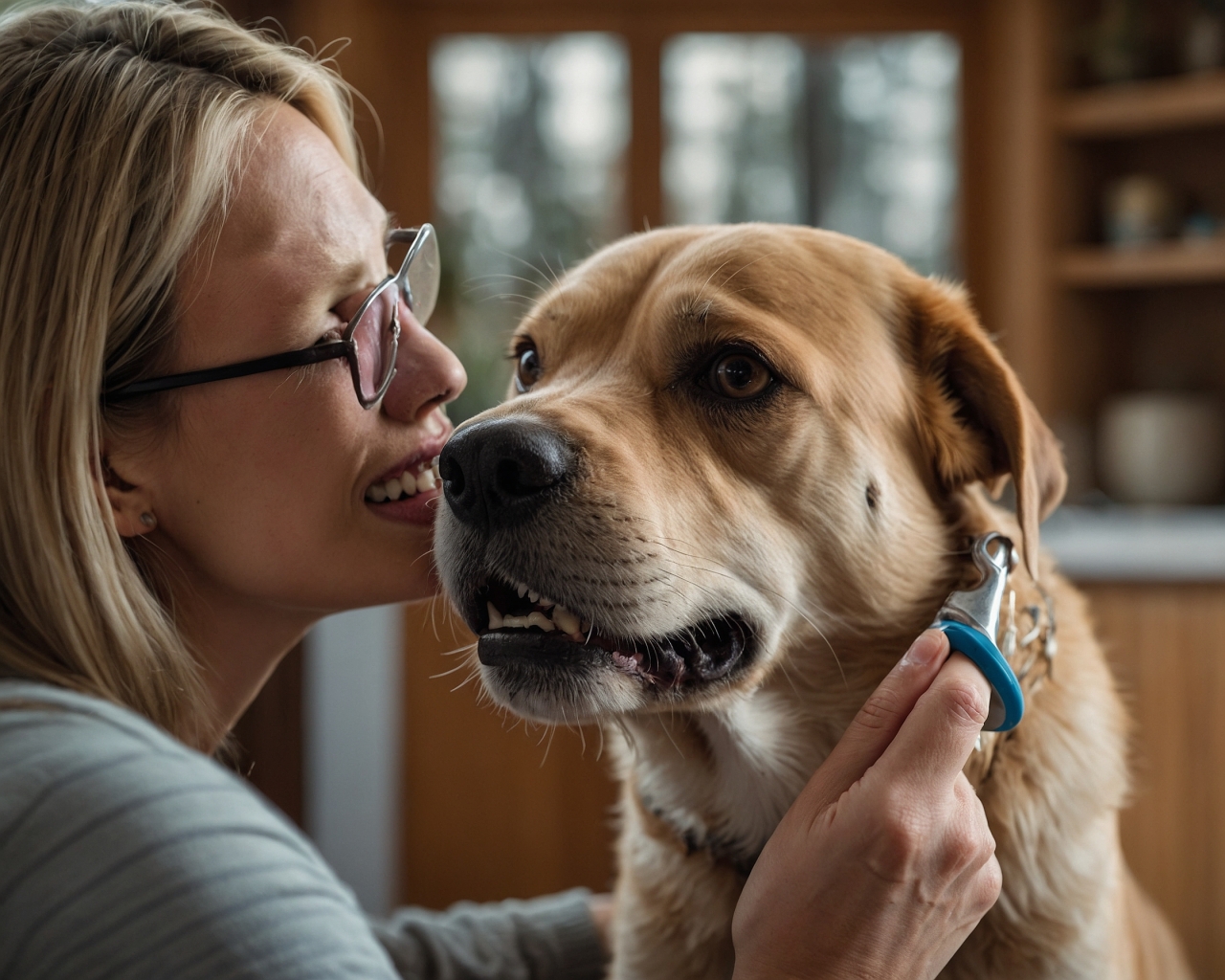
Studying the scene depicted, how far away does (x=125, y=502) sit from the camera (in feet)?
3.76

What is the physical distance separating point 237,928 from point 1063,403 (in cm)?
357

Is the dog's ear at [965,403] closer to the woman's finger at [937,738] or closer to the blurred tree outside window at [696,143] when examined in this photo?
the woman's finger at [937,738]

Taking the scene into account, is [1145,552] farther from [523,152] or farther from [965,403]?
[523,152]

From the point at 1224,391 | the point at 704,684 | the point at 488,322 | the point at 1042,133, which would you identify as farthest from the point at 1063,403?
the point at 704,684

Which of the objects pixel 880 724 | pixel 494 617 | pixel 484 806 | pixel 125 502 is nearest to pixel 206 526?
pixel 125 502

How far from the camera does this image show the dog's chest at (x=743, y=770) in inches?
49.1

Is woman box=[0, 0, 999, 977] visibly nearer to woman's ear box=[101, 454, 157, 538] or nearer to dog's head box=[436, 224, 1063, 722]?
woman's ear box=[101, 454, 157, 538]

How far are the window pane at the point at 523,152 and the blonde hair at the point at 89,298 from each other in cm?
272

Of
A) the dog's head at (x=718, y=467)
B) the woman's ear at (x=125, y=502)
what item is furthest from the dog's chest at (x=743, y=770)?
the woman's ear at (x=125, y=502)

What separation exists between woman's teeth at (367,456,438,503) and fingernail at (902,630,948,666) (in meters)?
0.55

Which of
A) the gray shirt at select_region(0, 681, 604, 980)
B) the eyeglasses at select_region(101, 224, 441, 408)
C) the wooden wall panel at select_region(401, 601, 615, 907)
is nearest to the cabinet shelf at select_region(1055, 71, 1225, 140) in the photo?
the wooden wall panel at select_region(401, 601, 615, 907)

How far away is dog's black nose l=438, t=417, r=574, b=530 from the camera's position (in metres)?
1.03

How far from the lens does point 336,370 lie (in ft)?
3.92

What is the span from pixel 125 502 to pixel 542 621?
0.45 m
